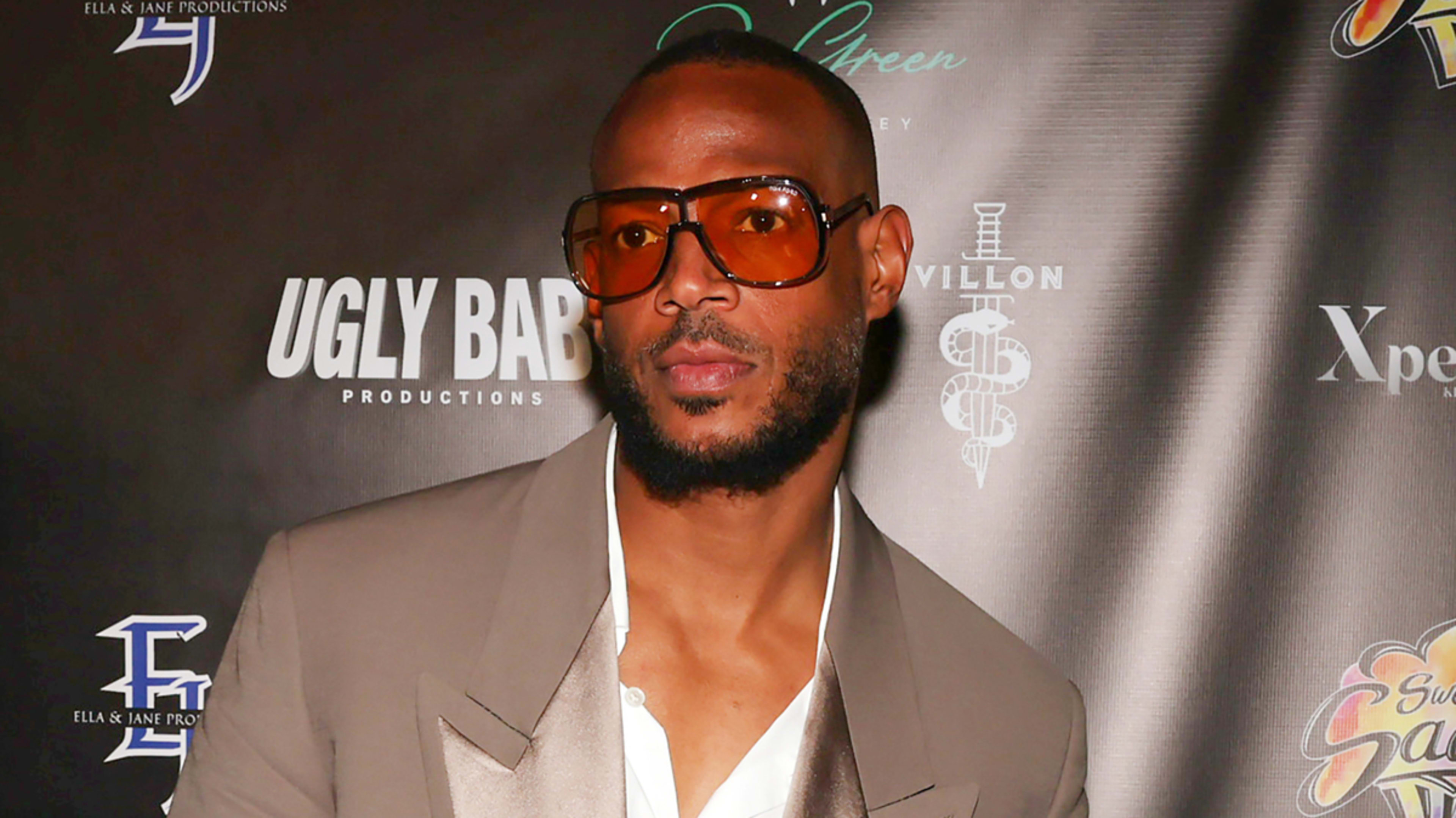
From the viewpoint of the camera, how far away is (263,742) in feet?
4.61

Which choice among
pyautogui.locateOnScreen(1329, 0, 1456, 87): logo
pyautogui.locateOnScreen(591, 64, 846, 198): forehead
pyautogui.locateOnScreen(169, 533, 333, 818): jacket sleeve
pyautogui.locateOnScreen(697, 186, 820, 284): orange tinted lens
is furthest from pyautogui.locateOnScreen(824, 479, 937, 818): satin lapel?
pyautogui.locateOnScreen(1329, 0, 1456, 87): logo

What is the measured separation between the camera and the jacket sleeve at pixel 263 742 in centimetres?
140

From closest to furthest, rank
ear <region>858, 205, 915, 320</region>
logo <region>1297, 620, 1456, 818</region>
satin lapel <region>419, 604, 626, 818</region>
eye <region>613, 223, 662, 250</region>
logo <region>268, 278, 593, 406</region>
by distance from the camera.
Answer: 1. satin lapel <region>419, 604, 626, 818</region>
2. eye <region>613, 223, 662, 250</region>
3. ear <region>858, 205, 915, 320</region>
4. logo <region>1297, 620, 1456, 818</region>
5. logo <region>268, 278, 593, 406</region>

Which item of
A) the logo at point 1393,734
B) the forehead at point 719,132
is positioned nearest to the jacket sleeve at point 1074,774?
the logo at point 1393,734

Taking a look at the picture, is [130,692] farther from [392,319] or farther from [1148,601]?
[1148,601]

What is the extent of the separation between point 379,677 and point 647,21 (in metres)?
1.32

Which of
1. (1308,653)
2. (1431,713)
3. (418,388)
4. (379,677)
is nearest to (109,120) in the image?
(418,388)

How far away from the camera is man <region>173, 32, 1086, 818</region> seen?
1398 mm

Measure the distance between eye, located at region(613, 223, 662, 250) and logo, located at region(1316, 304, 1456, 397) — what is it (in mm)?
1366

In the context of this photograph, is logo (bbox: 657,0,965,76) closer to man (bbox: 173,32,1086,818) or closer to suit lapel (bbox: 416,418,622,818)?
man (bbox: 173,32,1086,818)

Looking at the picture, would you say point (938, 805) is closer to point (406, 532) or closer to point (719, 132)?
point (406, 532)

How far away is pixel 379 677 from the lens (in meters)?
1.42

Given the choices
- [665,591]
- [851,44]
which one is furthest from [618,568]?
[851,44]

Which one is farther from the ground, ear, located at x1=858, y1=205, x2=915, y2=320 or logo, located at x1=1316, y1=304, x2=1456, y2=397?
ear, located at x1=858, y1=205, x2=915, y2=320
